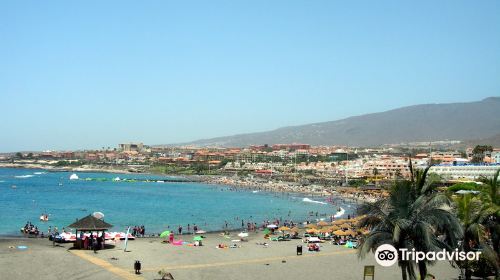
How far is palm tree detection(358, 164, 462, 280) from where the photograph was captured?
9883 mm

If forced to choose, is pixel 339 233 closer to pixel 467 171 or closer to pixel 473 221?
pixel 473 221

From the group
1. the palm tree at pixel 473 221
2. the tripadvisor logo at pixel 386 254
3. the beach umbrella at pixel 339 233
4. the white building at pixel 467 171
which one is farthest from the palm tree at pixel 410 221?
the white building at pixel 467 171

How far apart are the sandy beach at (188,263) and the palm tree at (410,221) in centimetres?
806

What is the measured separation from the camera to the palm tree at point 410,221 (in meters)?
9.88

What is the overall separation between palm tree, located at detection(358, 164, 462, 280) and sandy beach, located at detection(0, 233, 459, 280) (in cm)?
806

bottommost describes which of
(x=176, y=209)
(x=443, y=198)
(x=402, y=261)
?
(x=176, y=209)

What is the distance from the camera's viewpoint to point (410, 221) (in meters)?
9.98

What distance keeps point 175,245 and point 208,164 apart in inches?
5661

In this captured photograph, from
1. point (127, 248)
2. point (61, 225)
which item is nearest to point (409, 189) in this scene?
point (127, 248)

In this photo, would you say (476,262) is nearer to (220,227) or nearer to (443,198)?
(443,198)

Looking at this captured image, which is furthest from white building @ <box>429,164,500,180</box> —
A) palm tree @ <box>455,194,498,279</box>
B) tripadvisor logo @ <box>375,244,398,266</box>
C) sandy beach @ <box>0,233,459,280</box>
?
tripadvisor logo @ <box>375,244,398,266</box>

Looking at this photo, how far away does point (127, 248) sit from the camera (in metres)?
24.7

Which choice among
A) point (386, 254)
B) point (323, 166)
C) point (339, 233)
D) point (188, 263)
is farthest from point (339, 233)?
point (323, 166)

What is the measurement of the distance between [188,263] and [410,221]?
1248 centimetres
